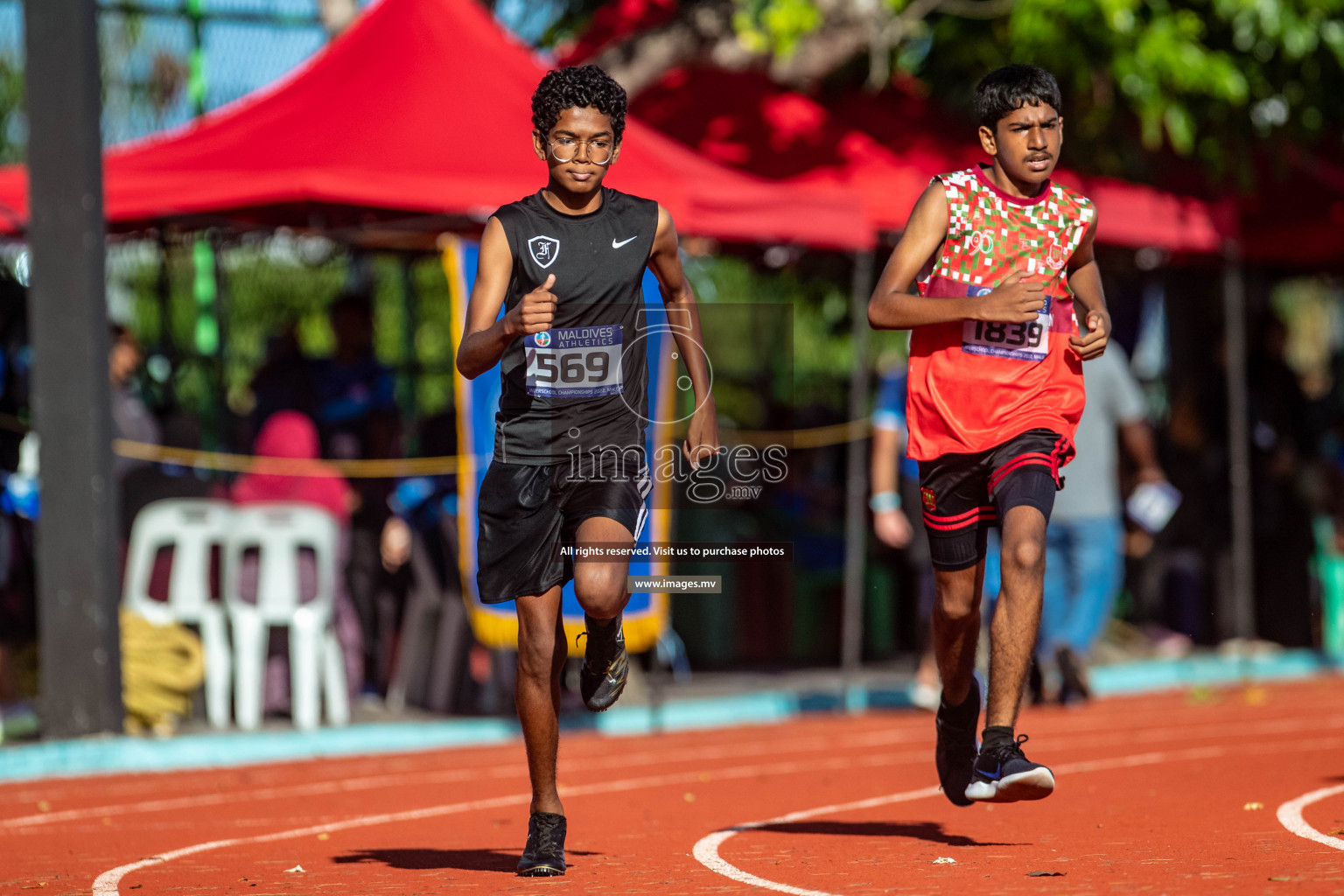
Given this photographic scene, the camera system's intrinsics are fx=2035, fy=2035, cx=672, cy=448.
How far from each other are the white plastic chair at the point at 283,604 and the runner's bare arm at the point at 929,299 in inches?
192

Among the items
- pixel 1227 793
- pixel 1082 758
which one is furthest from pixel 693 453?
pixel 1082 758

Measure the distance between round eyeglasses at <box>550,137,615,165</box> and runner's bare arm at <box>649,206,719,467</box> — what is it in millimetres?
267

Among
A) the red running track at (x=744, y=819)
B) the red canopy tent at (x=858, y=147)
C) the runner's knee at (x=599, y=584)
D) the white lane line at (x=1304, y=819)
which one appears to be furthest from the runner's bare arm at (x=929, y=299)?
the red canopy tent at (x=858, y=147)

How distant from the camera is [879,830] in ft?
22.2

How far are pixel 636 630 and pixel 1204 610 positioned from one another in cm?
556

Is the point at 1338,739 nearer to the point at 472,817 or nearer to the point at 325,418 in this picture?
the point at 472,817

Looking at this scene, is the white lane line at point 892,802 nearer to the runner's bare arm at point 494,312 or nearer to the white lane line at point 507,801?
the white lane line at point 507,801

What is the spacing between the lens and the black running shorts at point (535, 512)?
564cm

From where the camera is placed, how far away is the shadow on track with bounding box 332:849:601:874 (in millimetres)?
6064

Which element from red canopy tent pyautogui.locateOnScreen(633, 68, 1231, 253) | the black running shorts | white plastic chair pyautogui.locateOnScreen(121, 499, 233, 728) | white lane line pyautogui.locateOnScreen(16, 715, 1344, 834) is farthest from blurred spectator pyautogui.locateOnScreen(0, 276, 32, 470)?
the black running shorts

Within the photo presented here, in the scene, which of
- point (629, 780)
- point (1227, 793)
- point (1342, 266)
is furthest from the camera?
point (1342, 266)

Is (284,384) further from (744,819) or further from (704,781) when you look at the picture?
(744,819)

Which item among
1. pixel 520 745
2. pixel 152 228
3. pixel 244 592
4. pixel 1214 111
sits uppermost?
pixel 1214 111

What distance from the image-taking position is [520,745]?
10492 mm
